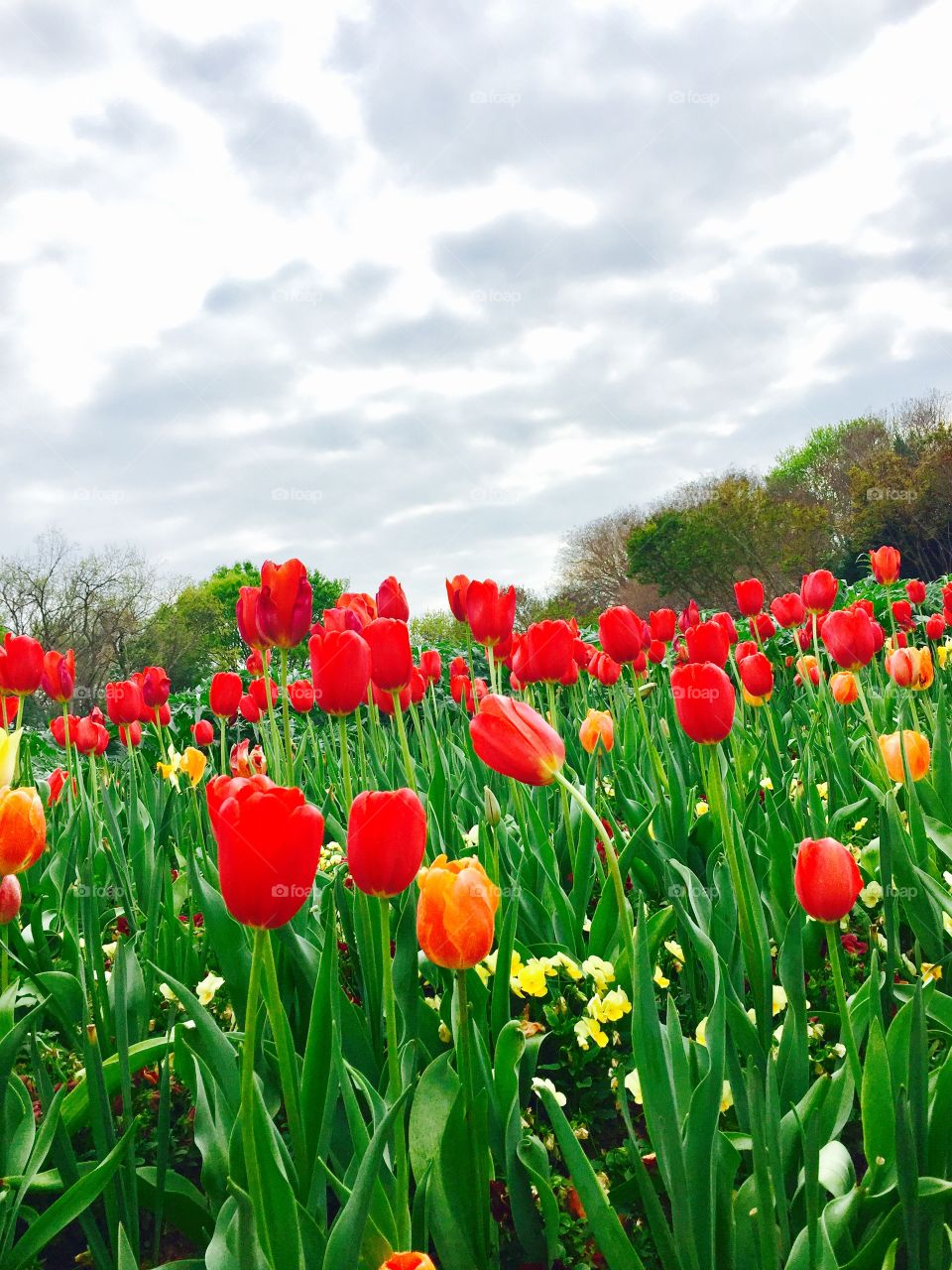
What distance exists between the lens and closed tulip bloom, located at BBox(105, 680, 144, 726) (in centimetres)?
353

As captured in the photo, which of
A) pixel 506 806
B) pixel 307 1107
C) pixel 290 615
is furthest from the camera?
pixel 506 806

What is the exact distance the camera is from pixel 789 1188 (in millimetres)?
1401

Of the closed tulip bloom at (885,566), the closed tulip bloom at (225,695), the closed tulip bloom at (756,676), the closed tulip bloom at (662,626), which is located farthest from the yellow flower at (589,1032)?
the closed tulip bloom at (885,566)

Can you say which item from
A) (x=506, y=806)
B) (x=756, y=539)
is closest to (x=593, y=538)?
(x=756, y=539)

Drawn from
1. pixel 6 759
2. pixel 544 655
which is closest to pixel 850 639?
pixel 544 655

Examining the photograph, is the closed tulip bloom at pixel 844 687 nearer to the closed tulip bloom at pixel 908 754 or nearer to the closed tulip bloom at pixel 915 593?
the closed tulip bloom at pixel 908 754

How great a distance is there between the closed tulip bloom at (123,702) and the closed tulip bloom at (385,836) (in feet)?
8.61

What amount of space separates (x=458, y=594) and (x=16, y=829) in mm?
1840

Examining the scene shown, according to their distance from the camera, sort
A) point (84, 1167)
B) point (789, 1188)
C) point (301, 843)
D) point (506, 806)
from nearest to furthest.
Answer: point (301, 843)
point (789, 1188)
point (84, 1167)
point (506, 806)

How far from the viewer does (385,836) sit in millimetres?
1172

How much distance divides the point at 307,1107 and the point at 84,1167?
522 mm

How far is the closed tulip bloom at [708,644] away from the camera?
2.65 m

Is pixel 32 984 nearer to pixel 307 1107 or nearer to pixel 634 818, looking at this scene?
pixel 307 1107

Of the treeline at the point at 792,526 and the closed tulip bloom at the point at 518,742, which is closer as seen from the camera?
the closed tulip bloom at the point at 518,742
